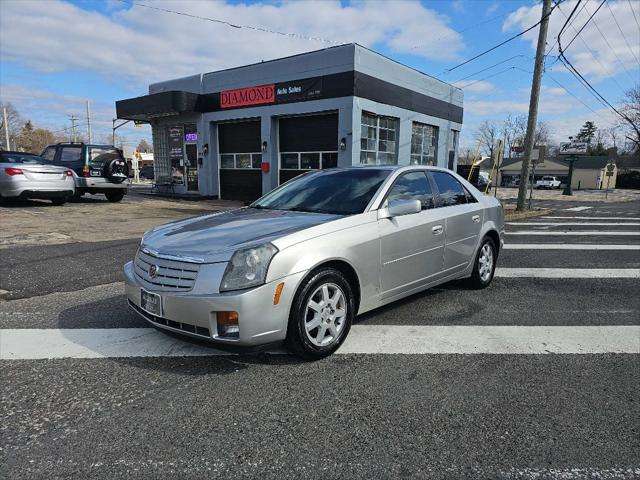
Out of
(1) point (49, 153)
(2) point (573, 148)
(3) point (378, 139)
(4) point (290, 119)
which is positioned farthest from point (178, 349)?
(2) point (573, 148)

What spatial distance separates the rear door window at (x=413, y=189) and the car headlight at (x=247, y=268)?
1.59 metres

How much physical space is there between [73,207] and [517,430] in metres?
14.7

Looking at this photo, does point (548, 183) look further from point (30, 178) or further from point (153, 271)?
point (153, 271)

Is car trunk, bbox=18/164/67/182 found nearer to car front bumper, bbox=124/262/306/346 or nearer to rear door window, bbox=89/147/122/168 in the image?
rear door window, bbox=89/147/122/168

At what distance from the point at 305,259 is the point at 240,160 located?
18755 millimetres

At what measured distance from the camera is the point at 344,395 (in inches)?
117

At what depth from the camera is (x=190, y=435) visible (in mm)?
2512

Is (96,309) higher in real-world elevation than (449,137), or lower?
lower

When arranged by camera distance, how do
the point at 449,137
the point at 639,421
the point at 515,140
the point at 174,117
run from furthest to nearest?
1. the point at 515,140
2. the point at 449,137
3. the point at 174,117
4. the point at 639,421

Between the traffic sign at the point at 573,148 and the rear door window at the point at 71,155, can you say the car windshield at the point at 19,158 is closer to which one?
the rear door window at the point at 71,155

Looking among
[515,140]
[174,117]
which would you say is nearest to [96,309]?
[174,117]

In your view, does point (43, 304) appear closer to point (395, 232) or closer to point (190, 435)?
point (190, 435)

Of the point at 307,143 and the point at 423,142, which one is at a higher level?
the point at 423,142

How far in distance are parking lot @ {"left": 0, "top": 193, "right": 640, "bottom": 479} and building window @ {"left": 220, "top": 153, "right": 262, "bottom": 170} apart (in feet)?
51.7
